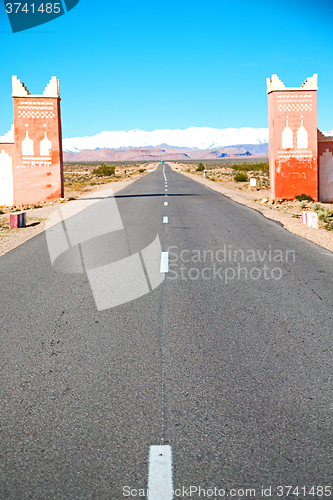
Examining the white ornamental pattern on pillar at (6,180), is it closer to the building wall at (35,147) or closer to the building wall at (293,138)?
the building wall at (35,147)

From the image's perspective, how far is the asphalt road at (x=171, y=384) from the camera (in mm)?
3123

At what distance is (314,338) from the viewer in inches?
216

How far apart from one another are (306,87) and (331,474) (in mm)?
23673

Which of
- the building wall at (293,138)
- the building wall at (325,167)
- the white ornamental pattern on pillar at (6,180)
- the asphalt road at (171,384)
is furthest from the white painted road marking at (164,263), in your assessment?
the white ornamental pattern on pillar at (6,180)

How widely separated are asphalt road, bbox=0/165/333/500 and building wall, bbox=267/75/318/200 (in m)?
16.9

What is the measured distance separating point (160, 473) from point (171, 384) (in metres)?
1.30

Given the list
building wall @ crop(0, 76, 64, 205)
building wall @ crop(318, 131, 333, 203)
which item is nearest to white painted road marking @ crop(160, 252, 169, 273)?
building wall @ crop(318, 131, 333, 203)

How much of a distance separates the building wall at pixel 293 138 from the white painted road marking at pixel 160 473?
74.5ft

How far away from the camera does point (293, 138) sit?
80.5 ft

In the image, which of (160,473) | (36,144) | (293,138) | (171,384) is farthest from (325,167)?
(160,473)

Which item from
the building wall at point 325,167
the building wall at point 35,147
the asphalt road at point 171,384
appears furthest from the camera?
the building wall at point 35,147

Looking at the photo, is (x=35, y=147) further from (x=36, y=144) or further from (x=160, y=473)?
(x=160, y=473)

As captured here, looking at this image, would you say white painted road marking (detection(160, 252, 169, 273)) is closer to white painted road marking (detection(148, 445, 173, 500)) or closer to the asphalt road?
the asphalt road

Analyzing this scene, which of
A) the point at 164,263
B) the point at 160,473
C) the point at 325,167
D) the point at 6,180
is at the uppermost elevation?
the point at 325,167
